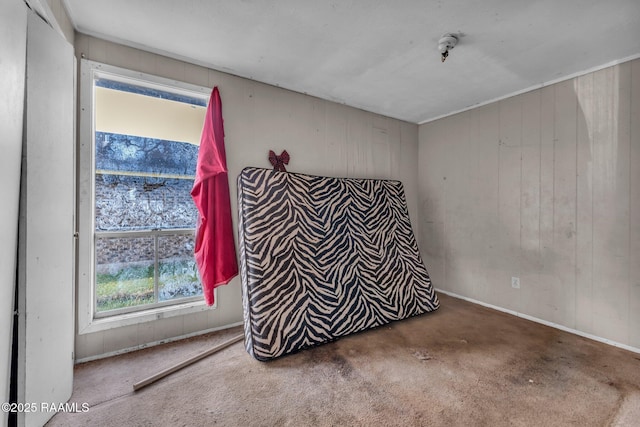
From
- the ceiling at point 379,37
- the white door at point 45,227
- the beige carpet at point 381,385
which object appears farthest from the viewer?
the ceiling at point 379,37

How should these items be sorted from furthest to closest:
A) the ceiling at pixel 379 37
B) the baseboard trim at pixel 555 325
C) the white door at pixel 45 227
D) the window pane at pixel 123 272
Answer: the baseboard trim at pixel 555 325 < the window pane at pixel 123 272 < the ceiling at pixel 379 37 < the white door at pixel 45 227

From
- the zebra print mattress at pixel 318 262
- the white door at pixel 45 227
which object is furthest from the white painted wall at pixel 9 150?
the zebra print mattress at pixel 318 262

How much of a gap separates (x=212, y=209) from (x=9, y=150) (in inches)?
47.8

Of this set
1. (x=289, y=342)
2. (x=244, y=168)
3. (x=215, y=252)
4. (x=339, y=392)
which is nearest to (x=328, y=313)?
(x=289, y=342)

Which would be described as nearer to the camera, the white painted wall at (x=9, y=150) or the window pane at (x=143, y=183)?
the white painted wall at (x=9, y=150)

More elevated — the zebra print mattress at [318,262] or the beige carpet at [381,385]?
the zebra print mattress at [318,262]

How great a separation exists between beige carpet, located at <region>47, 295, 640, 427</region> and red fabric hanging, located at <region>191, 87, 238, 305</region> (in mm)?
565

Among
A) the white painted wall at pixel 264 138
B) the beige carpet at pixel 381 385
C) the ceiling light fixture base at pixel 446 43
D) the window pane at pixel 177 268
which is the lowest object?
the beige carpet at pixel 381 385

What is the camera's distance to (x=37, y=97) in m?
1.34

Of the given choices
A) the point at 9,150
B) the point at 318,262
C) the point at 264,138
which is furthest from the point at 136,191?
the point at 318,262

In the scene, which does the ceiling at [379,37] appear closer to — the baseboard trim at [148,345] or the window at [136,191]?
the window at [136,191]

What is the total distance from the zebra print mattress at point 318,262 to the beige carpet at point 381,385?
0.65 ft

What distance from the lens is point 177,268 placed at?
234cm

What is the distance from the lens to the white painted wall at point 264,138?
81.4 inches
